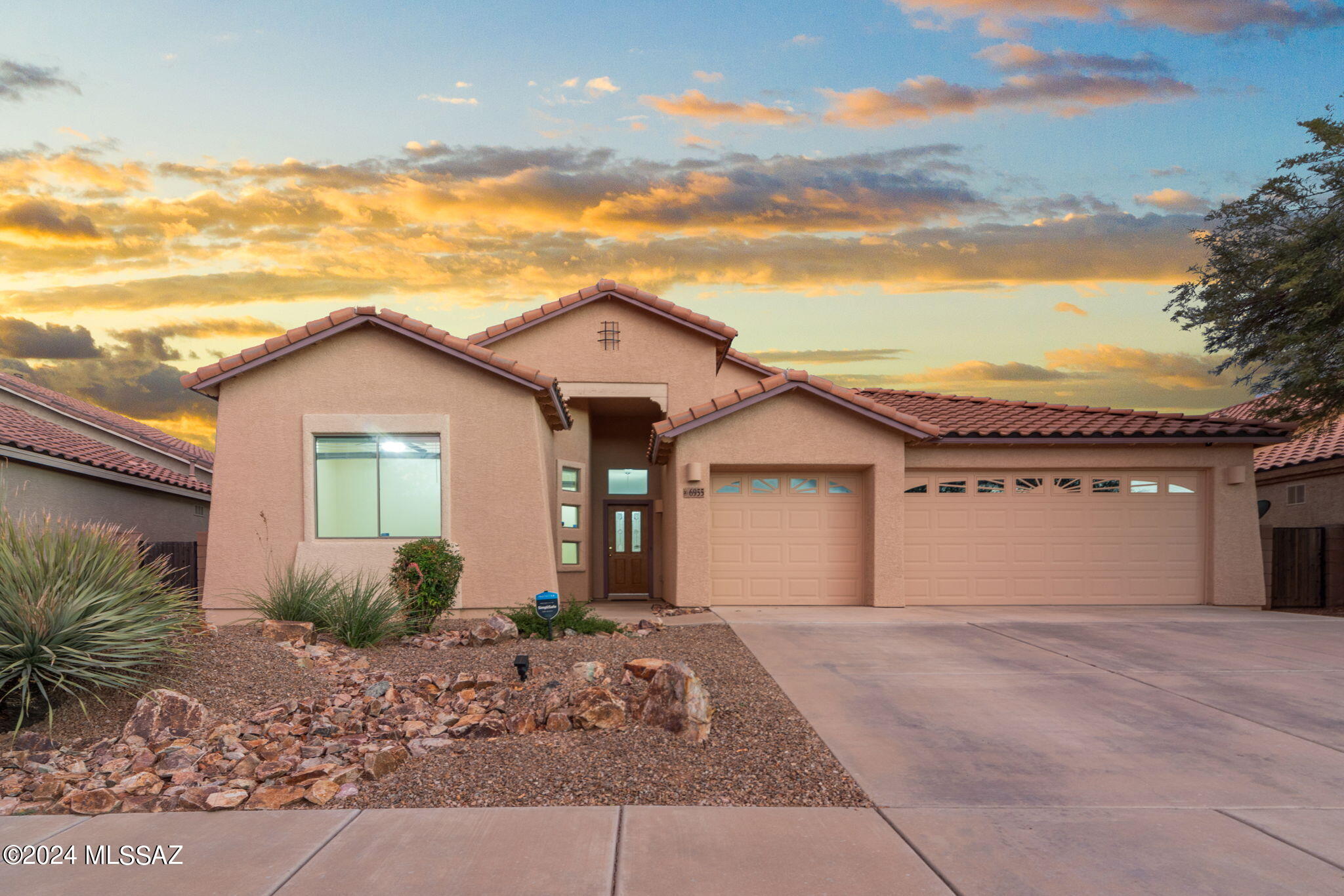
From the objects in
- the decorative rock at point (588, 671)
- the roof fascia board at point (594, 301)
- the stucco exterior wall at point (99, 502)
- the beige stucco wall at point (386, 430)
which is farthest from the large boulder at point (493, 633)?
the roof fascia board at point (594, 301)

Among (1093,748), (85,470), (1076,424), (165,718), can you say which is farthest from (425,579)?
(1076,424)

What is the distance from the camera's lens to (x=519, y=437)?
43.7 feet

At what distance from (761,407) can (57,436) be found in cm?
1510

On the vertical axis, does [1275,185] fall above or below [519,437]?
above

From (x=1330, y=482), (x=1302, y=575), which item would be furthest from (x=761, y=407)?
(x=1330, y=482)

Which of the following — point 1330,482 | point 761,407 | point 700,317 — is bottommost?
point 1330,482

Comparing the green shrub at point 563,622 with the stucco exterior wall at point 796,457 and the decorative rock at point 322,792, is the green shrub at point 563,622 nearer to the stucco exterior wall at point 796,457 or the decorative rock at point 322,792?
the stucco exterior wall at point 796,457

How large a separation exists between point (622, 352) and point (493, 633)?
8.55m

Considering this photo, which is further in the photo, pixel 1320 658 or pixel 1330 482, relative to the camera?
pixel 1330 482

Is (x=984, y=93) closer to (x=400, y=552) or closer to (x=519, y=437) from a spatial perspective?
(x=519, y=437)

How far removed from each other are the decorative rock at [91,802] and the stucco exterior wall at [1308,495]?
22.3 metres

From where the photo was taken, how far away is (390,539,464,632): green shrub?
38.0ft

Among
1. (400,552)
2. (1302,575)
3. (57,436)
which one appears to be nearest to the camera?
(400,552)

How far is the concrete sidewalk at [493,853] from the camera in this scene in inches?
156
